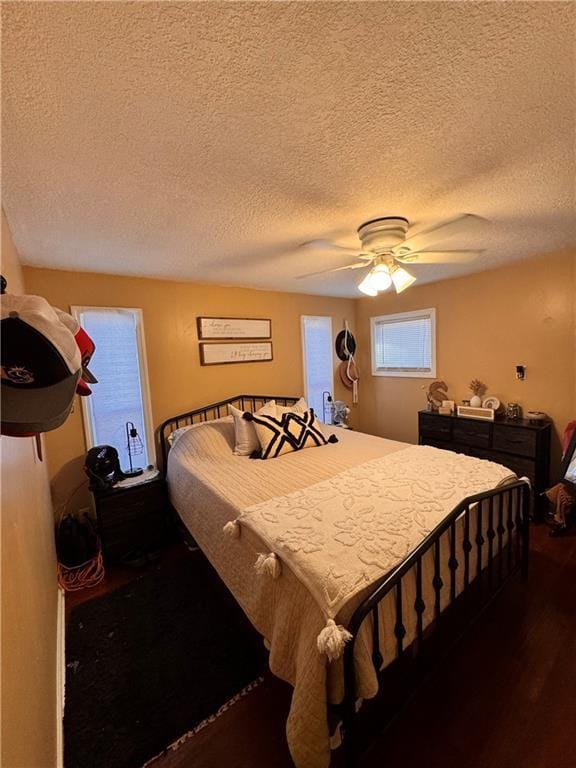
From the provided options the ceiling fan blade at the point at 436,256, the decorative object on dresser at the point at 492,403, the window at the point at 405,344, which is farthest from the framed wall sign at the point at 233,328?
the decorative object on dresser at the point at 492,403

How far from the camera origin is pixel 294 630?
1.26m

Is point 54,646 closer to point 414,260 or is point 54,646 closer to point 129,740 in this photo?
point 129,740

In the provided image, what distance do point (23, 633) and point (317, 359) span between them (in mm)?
3736

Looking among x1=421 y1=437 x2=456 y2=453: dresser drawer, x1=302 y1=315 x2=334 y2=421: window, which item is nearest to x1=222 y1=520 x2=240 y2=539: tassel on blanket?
x1=421 y1=437 x2=456 y2=453: dresser drawer

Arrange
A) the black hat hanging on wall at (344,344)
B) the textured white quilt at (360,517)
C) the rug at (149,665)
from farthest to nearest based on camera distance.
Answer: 1. the black hat hanging on wall at (344,344)
2. the rug at (149,665)
3. the textured white quilt at (360,517)

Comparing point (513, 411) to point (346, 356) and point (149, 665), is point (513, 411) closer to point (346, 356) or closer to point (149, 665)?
point (346, 356)

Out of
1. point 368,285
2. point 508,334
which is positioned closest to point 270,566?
point 368,285

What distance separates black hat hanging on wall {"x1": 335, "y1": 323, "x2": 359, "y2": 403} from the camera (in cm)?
453

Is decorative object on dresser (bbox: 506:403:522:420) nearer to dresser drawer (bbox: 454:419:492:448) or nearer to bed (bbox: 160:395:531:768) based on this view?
dresser drawer (bbox: 454:419:492:448)

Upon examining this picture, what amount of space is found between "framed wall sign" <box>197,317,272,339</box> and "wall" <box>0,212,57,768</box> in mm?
2051

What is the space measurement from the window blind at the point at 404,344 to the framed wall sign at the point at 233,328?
1663 mm

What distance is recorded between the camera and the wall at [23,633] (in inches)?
30.3

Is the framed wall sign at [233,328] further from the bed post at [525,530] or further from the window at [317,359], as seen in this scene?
the bed post at [525,530]

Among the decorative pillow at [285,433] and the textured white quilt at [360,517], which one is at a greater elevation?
the decorative pillow at [285,433]
